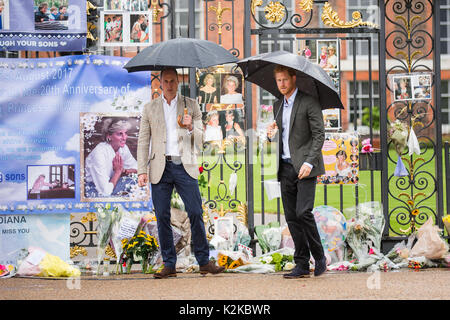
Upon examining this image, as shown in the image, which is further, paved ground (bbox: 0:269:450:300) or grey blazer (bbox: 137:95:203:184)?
grey blazer (bbox: 137:95:203:184)

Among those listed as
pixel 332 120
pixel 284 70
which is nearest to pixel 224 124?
pixel 332 120

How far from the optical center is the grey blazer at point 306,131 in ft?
18.6

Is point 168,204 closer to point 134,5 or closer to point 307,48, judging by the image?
point 134,5

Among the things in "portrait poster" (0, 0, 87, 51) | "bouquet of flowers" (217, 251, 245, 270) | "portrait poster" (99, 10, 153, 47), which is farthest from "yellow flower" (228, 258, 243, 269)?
"portrait poster" (0, 0, 87, 51)

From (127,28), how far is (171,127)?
154cm

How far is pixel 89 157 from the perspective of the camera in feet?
22.2

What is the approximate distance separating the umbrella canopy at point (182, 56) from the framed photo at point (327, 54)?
5.42ft

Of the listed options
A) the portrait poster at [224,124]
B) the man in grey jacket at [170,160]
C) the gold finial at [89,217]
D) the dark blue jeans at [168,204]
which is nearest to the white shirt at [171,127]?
the man in grey jacket at [170,160]

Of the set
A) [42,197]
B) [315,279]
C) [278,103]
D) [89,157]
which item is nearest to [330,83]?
[278,103]

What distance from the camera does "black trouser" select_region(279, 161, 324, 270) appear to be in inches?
224

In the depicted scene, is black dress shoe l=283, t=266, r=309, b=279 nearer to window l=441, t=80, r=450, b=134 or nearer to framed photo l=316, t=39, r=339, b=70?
framed photo l=316, t=39, r=339, b=70

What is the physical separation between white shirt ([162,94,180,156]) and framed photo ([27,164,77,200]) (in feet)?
4.34

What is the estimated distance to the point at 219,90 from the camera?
280 inches

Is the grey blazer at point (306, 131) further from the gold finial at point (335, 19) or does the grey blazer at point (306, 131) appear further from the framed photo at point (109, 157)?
the framed photo at point (109, 157)
